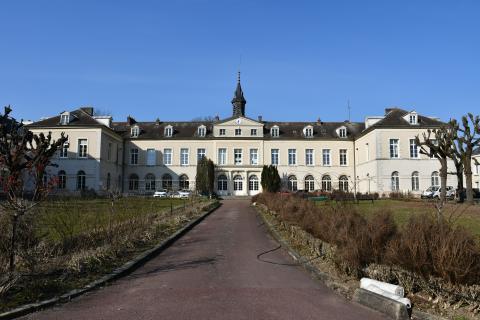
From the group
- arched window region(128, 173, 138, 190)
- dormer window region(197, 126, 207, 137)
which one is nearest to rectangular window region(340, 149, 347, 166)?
dormer window region(197, 126, 207, 137)

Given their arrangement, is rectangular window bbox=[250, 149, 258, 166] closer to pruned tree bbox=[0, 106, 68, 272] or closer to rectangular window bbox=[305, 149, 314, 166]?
rectangular window bbox=[305, 149, 314, 166]

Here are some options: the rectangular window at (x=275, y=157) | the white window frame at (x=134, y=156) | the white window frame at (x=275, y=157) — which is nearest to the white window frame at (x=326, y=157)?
the white window frame at (x=275, y=157)

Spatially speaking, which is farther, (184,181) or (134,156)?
(134,156)

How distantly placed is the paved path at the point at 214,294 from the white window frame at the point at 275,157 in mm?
41251

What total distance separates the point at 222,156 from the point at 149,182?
31.0 ft

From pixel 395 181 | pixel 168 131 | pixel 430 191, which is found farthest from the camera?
pixel 168 131

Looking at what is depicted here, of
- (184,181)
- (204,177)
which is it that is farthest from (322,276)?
(184,181)

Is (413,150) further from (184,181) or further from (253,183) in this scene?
(184,181)

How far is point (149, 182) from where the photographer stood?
165ft

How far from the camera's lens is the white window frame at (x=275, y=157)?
5022 centimetres

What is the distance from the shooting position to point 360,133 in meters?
48.6

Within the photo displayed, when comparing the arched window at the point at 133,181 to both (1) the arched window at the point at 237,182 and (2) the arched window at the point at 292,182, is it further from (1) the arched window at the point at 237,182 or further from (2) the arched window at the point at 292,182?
(2) the arched window at the point at 292,182

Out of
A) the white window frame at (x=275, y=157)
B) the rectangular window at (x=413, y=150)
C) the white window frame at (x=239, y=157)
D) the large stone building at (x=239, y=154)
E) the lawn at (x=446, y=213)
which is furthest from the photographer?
the white window frame at (x=275, y=157)

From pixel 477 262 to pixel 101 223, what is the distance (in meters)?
7.22
